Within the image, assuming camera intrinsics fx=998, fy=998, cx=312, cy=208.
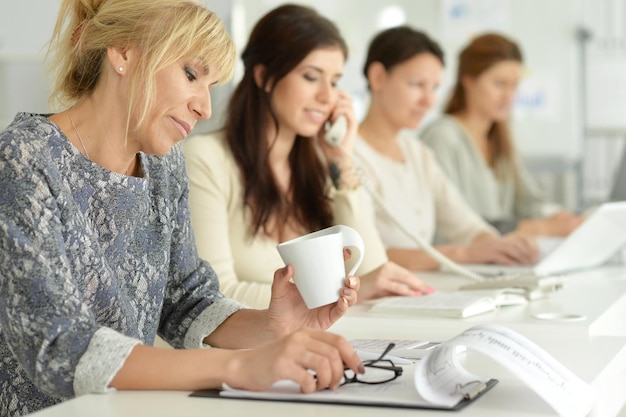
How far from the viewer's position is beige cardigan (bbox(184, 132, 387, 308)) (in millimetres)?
2072

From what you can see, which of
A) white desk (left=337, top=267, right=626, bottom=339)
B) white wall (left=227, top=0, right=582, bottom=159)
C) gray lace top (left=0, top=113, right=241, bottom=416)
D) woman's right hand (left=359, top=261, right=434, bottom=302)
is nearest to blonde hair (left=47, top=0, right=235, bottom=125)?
gray lace top (left=0, top=113, right=241, bottom=416)

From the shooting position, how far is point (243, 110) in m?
2.34

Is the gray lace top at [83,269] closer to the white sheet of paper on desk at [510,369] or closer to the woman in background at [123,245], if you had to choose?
the woman in background at [123,245]

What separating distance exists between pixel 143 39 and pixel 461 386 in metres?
0.65

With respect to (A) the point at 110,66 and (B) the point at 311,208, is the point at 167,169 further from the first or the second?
(B) the point at 311,208

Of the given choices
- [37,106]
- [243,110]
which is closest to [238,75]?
[243,110]

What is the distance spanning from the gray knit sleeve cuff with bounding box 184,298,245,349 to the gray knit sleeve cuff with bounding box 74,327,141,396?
0.38 meters

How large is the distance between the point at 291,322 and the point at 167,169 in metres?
0.33

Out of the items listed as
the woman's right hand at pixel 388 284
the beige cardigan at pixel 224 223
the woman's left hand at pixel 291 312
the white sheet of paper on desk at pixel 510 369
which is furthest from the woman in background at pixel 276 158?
the white sheet of paper on desk at pixel 510 369

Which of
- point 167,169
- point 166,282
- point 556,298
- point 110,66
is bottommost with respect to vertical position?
point 556,298

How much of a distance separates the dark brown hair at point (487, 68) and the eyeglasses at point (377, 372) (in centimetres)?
296

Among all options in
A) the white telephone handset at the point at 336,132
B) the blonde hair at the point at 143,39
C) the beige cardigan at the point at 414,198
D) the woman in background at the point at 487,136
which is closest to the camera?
the blonde hair at the point at 143,39

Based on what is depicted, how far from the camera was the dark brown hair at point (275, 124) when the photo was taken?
2.25m

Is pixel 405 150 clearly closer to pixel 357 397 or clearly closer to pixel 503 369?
pixel 503 369
